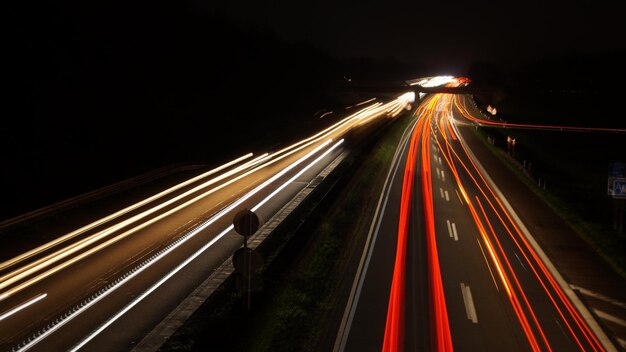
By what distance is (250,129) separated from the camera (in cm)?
6397

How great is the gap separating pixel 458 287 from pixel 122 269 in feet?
30.7

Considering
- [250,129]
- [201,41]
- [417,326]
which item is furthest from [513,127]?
[417,326]

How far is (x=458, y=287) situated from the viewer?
47.3 feet

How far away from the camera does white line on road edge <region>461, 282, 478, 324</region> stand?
12.4 m

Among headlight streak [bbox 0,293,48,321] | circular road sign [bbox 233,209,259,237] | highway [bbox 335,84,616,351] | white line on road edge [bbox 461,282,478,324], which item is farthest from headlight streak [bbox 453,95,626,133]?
headlight streak [bbox 0,293,48,321]

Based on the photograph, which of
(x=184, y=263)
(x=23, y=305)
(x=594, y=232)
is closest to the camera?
(x=23, y=305)

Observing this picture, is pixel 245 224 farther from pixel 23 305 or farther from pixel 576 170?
pixel 576 170

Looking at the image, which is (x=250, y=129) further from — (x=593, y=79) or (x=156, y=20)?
(x=593, y=79)

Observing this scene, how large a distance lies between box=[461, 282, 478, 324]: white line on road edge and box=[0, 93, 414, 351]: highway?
23.1 feet

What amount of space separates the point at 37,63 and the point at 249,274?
35.6m

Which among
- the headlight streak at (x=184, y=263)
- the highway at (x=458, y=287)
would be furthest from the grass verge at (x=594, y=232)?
the headlight streak at (x=184, y=263)

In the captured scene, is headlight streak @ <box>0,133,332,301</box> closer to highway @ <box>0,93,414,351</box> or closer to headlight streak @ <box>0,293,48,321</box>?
highway @ <box>0,93,414,351</box>

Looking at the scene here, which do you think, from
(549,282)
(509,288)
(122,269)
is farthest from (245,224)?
(549,282)

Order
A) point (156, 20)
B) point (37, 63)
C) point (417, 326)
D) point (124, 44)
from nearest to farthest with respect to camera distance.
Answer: point (417, 326)
point (37, 63)
point (124, 44)
point (156, 20)
